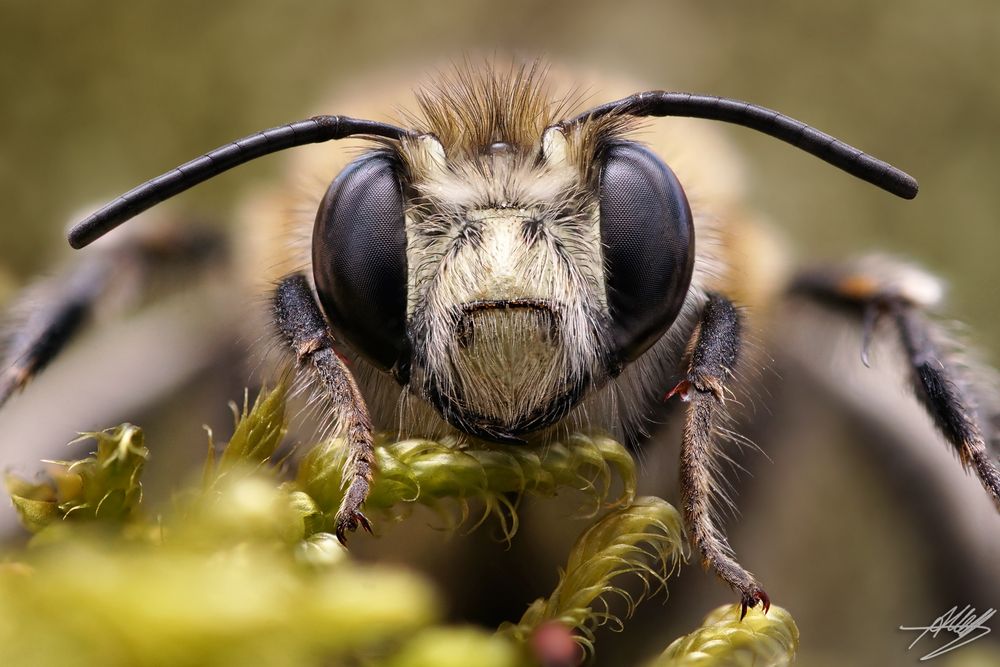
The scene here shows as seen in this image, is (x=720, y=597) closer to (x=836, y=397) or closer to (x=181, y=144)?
(x=836, y=397)

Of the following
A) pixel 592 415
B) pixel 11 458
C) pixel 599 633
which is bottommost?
pixel 11 458

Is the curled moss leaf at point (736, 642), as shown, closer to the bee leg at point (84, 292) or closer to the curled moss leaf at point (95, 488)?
the curled moss leaf at point (95, 488)

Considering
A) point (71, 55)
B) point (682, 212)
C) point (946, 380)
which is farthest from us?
point (71, 55)

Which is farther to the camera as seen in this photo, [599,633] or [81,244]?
[599,633]

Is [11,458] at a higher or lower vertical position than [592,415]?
lower

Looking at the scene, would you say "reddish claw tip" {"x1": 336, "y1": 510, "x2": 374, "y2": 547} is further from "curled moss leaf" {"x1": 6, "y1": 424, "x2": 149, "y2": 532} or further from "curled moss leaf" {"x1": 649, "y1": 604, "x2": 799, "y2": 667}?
"curled moss leaf" {"x1": 649, "y1": 604, "x2": 799, "y2": 667}

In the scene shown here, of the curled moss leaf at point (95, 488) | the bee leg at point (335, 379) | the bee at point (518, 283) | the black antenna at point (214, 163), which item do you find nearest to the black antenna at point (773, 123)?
the bee at point (518, 283)

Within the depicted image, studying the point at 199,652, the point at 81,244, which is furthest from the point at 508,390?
the point at 199,652

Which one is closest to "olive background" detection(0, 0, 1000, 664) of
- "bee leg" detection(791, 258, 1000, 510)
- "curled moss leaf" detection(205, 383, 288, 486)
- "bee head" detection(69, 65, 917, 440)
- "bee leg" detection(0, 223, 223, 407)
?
"bee leg" detection(0, 223, 223, 407)
